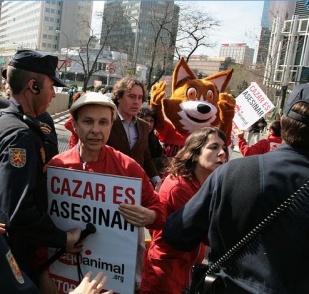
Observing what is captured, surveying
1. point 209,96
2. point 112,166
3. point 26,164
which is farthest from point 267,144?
point 26,164

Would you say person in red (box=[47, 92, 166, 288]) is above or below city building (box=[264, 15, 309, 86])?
below

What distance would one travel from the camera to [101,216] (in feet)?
7.18

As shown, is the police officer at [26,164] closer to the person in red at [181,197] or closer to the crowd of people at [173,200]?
the crowd of people at [173,200]

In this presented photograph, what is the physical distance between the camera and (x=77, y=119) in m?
2.37

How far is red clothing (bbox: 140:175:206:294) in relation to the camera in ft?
7.95

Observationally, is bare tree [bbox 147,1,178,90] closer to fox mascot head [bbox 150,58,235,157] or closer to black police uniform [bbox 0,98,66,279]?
fox mascot head [bbox 150,58,235,157]

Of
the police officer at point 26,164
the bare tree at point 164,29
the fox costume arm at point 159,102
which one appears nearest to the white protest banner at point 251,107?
the fox costume arm at point 159,102

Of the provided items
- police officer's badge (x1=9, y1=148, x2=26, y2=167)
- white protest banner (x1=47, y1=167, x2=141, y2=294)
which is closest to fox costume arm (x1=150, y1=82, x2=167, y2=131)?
white protest banner (x1=47, y1=167, x2=141, y2=294)

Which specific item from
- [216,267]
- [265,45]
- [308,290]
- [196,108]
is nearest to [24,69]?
[216,267]

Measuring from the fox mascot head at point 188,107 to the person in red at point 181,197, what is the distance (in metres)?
2.10

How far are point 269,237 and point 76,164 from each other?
1.20 m

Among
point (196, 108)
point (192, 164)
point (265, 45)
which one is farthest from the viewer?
point (265, 45)

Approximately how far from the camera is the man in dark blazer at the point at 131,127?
12.3 feet

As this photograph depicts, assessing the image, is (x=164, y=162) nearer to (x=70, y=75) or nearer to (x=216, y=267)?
(x=216, y=267)
